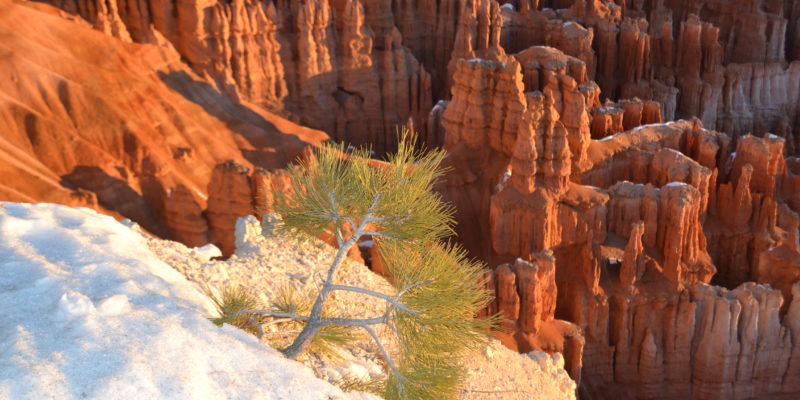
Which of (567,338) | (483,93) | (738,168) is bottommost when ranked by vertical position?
(567,338)

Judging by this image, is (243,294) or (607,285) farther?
(607,285)

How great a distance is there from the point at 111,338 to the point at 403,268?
2.92 m

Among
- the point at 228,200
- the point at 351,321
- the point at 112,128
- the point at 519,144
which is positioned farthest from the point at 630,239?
the point at 112,128

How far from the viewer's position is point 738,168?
26.0 m

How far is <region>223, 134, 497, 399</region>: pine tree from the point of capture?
754 cm

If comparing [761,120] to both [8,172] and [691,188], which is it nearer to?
[691,188]

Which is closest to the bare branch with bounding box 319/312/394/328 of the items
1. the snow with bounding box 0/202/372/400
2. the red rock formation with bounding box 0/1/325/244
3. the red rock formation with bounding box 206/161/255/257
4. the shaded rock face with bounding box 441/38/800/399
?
the snow with bounding box 0/202/372/400

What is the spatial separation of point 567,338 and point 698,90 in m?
25.4

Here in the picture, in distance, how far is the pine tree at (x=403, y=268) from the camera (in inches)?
297

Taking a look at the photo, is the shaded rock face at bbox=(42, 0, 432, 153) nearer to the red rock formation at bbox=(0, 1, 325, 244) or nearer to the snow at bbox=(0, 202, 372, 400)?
the red rock formation at bbox=(0, 1, 325, 244)

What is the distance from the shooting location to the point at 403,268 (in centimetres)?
784

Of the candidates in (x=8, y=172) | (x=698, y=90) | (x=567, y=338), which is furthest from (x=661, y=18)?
(x=8, y=172)

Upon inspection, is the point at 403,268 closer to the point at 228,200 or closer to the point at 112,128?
the point at 228,200

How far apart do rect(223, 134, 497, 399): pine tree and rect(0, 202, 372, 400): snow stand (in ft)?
2.20
